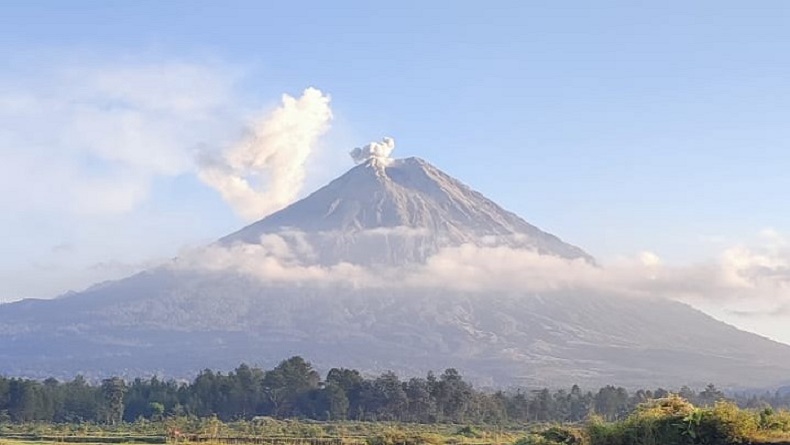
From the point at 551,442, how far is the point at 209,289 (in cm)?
18789

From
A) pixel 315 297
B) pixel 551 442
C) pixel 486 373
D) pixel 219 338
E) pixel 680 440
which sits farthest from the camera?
pixel 315 297

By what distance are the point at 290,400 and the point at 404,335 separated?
119m

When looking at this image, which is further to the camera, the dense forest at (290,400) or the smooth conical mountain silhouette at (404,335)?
the smooth conical mountain silhouette at (404,335)

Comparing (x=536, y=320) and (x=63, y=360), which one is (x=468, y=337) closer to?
(x=536, y=320)

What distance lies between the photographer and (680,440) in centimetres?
882

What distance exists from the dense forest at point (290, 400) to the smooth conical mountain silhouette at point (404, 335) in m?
87.7

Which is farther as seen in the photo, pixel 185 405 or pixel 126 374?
pixel 126 374

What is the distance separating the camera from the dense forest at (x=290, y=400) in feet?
139

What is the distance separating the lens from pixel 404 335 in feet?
541

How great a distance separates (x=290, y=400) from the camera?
152 ft

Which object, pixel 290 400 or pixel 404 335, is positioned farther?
pixel 404 335

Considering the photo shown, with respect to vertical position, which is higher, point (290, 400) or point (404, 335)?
point (404, 335)

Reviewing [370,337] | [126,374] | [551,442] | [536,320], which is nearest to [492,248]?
[536,320]

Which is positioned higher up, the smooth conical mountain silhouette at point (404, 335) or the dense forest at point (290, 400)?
the smooth conical mountain silhouette at point (404, 335)
